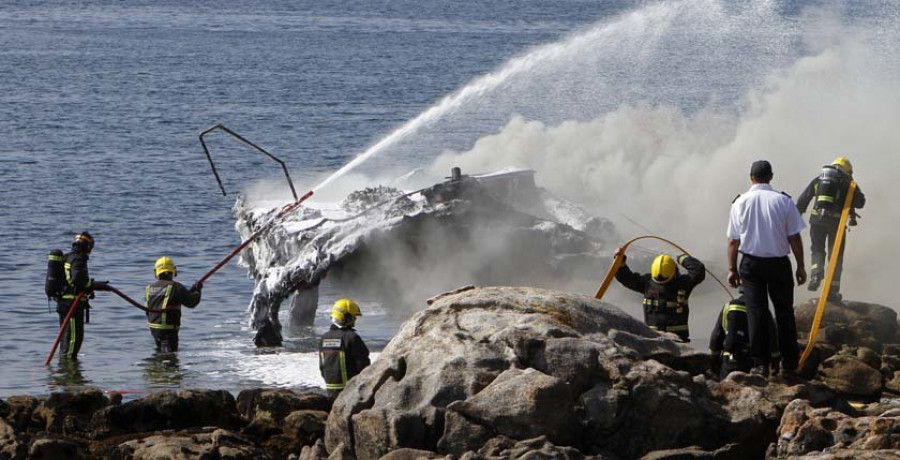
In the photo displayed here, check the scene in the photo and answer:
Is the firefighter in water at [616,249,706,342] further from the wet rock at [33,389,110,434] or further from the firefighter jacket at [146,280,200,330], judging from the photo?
the firefighter jacket at [146,280,200,330]

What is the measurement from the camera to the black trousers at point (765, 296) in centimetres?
1461

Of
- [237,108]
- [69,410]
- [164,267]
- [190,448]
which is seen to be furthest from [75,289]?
[237,108]

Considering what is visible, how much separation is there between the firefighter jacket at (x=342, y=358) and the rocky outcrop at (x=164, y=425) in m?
0.44

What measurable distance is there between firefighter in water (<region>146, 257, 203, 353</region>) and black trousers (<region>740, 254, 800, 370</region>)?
9.29 m

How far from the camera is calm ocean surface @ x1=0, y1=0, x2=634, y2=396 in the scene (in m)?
24.0

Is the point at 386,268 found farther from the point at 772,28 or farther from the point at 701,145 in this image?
the point at 772,28

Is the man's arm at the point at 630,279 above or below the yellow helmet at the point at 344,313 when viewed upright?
above

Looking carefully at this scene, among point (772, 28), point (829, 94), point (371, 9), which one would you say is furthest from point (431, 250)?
point (371, 9)

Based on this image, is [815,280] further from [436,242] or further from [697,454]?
[697,454]

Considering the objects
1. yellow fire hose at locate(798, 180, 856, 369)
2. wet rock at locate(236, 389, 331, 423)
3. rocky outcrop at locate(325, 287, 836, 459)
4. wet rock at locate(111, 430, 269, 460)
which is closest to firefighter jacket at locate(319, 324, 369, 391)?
wet rock at locate(236, 389, 331, 423)

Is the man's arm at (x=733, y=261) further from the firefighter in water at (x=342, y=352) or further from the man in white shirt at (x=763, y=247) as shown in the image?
the firefighter in water at (x=342, y=352)

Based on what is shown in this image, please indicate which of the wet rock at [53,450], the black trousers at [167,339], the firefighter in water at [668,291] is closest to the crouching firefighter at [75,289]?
the black trousers at [167,339]

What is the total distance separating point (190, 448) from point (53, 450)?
1358 millimetres

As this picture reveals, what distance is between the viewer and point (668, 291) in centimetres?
1653
